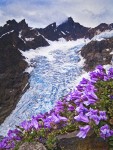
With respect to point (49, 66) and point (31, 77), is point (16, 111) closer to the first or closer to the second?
point (31, 77)

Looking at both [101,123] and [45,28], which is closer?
[101,123]

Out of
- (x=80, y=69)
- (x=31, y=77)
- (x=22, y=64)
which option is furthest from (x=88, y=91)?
(x=22, y=64)

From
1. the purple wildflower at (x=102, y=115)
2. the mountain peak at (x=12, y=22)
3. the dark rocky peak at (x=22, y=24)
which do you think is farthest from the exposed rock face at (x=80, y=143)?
the mountain peak at (x=12, y=22)

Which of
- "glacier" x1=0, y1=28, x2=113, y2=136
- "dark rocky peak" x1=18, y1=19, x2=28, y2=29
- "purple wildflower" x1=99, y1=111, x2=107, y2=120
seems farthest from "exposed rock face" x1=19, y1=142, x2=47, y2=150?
"dark rocky peak" x1=18, y1=19, x2=28, y2=29

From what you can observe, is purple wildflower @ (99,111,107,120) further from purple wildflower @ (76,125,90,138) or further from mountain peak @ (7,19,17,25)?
mountain peak @ (7,19,17,25)

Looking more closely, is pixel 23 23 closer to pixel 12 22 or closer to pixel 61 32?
pixel 12 22

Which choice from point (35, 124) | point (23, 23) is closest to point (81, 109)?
point (35, 124)
